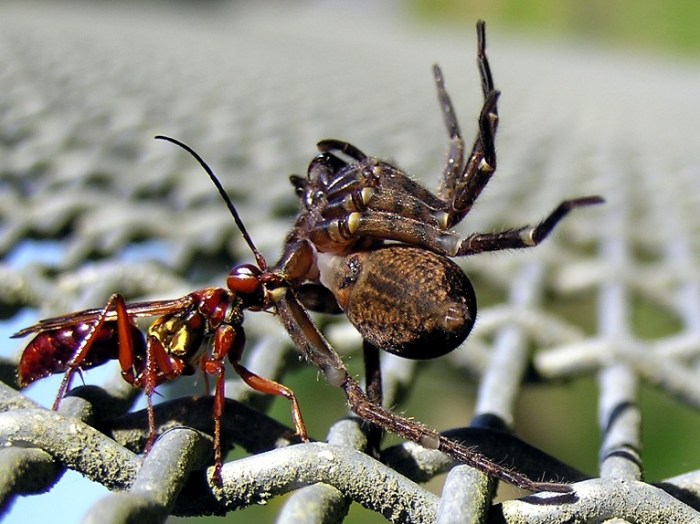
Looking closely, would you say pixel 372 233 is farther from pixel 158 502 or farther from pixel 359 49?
pixel 359 49

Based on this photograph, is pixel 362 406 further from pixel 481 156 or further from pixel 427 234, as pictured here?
pixel 481 156

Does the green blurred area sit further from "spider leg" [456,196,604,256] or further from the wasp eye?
the wasp eye

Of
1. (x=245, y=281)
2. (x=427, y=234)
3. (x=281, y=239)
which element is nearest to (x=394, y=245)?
(x=427, y=234)

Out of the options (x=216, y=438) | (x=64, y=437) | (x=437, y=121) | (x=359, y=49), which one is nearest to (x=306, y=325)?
(x=216, y=438)

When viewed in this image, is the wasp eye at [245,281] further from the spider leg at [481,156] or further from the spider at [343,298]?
the spider leg at [481,156]

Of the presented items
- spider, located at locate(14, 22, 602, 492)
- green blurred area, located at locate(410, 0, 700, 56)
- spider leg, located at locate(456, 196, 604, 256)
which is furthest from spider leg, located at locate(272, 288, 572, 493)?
green blurred area, located at locate(410, 0, 700, 56)

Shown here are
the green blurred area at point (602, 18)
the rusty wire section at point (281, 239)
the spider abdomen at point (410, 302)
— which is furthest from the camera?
the green blurred area at point (602, 18)

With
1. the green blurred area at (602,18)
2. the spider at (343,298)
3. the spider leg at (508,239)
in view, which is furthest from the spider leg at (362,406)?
the green blurred area at (602,18)

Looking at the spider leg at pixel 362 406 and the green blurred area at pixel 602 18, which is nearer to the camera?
the spider leg at pixel 362 406
